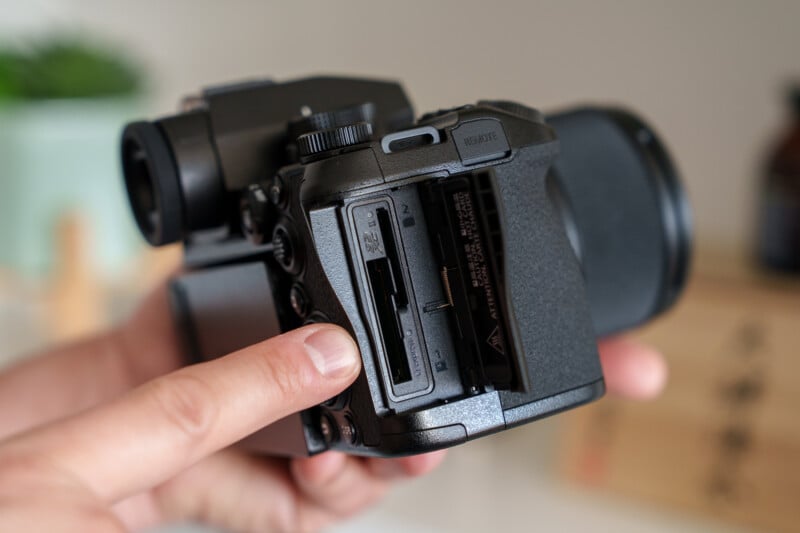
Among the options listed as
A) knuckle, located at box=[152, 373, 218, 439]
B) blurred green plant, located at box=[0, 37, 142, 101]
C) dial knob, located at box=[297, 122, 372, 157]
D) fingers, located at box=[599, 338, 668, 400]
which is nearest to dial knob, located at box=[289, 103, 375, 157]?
dial knob, located at box=[297, 122, 372, 157]

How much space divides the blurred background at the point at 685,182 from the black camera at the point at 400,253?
1.83 ft

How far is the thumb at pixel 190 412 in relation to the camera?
35cm

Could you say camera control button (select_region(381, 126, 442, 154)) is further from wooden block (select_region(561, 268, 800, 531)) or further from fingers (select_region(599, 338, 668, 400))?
wooden block (select_region(561, 268, 800, 531))

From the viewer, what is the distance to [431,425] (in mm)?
430

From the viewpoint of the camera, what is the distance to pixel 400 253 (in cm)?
44

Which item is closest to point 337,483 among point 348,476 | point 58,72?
point 348,476

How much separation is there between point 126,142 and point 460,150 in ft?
0.73

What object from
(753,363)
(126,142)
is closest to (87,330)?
(126,142)

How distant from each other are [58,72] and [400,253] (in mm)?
954

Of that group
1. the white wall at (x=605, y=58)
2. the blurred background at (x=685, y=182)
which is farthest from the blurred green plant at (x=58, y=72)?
the white wall at (x=605, y=58)

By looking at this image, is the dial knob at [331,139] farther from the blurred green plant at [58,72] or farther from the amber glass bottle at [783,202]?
the blurred green plant at [58,72]

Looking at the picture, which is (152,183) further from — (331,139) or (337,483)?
(337,483)

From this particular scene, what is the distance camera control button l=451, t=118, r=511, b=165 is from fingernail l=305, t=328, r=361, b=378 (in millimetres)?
109

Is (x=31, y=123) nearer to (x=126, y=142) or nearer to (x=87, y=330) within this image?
(x=87, y=330)
